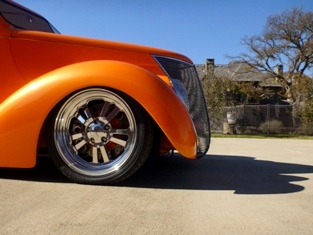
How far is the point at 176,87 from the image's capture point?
3.83 m

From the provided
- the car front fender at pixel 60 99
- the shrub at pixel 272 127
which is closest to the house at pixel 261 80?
the shrub at pixel 272 127

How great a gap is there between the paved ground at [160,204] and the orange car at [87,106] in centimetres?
30

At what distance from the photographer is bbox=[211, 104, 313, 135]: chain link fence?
67.4ft

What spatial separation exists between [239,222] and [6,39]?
3.01 m

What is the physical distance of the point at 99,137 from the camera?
3523mm

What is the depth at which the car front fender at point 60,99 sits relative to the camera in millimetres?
3346

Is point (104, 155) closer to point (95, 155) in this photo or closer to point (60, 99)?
point (95, 155)

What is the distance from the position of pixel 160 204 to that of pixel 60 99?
144cm

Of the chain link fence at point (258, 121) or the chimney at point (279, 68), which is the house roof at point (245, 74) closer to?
the chimney at point (279, 68)

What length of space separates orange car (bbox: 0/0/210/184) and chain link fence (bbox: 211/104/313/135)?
17.5m

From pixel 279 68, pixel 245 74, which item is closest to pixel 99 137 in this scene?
pixel 279 68

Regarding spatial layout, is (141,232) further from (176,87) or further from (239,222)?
(176,87)

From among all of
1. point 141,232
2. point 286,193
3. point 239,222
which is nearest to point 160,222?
point 141,232

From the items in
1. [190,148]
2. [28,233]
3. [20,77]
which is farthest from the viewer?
[20,77]
